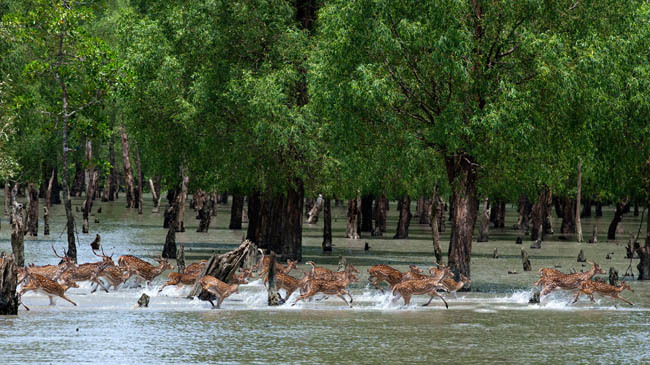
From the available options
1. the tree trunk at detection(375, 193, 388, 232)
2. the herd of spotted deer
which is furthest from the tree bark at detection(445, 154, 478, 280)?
the tree trunk at detection(375, 193, 388, 232)

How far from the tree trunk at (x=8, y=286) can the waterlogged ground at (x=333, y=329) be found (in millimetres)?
339

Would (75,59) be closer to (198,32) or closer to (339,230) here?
(198,32)

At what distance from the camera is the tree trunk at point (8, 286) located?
24406mm

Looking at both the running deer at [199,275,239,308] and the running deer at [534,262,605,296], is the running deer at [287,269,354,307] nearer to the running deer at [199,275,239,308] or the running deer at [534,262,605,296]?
the running deer at [199,275,239,308]

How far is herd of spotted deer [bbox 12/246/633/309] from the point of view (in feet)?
91.0

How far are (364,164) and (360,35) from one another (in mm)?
4638

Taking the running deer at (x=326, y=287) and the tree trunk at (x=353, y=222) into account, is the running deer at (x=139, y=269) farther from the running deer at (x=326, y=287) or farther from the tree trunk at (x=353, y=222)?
the tree trunk at (x=353, y=222)

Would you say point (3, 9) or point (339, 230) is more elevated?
point (3, 9)

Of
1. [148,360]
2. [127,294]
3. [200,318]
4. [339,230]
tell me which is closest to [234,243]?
[339,230]

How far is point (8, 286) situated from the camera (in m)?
25.2

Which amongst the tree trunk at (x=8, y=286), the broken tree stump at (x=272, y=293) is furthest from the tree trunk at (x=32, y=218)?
the tree trunk at (x=8, y=286)

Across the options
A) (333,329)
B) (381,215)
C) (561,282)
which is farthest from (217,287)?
(381,215)

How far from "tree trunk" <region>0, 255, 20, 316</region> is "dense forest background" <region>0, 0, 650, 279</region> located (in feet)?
41.1

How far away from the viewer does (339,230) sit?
76938mm
